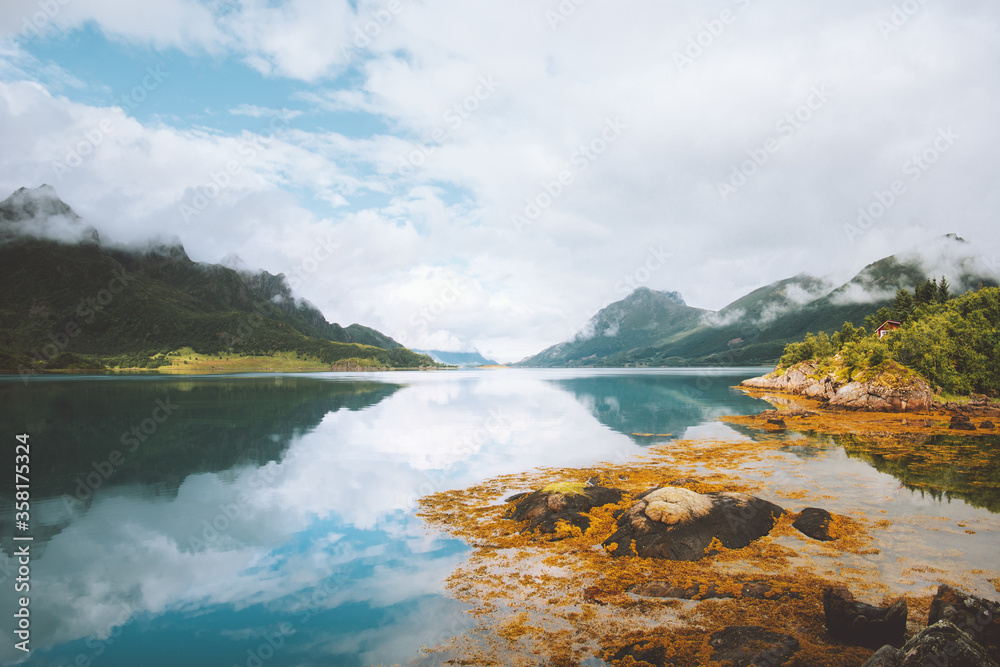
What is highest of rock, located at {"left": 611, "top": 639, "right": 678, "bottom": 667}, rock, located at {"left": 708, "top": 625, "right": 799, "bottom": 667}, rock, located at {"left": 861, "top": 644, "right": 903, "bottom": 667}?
rock, located at {"left": 861, "top": 644, "right": 903, "bottom": 667}

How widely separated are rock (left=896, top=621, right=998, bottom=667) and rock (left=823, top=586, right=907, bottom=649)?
177 centimetres

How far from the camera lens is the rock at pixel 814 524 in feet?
53.8

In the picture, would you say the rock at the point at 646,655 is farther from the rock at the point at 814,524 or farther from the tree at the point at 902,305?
the tree at the point at 902,305

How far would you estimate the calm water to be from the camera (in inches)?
452

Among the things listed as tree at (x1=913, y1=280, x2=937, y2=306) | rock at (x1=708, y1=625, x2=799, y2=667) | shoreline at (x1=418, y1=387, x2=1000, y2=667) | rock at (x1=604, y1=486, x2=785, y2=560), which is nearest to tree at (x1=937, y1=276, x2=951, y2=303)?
tree at (x1=913, y1=280, x2=937, y2=306)

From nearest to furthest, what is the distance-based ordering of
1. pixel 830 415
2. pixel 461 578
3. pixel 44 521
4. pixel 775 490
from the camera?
pixel 461 578, pixel 44 521, pixel 775 490, pixel 830 415

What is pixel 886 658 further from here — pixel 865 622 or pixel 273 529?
pixel 273 529

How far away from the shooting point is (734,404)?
73938 mm

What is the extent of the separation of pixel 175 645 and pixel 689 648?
1272cm

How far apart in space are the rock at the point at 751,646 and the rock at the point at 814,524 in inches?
322

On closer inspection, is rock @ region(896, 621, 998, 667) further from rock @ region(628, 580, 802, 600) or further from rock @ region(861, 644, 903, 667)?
rock @ region(628, 580, 802, 600)

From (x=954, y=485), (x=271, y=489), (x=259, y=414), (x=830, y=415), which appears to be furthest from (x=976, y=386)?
(x=259, y=414)

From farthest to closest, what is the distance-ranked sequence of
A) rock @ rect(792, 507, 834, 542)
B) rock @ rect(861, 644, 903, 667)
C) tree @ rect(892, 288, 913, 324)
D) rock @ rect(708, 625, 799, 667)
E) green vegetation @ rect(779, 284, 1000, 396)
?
tree @ rect(892, 288, 913, 324) → green vegetation @ rect(779, 284, 1000, 396) → rock @ rect(792, 507, 834, 542) → rock @ rect(708, 625, 799, 667) → rock @ rect(861, 644, 903, 667)

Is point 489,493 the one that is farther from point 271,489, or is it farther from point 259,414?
point 259,414
